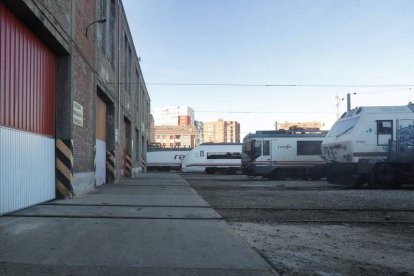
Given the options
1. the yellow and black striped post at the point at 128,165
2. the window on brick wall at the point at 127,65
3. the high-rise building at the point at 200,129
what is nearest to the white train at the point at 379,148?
the window on brick wall at the point at 127,65

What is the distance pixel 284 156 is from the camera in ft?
99.5

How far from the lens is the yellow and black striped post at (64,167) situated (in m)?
12.2

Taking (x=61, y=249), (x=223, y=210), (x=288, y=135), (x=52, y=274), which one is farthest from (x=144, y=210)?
(x=288, y=135)

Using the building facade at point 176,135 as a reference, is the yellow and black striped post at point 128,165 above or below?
below

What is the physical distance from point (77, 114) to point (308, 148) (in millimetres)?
20578

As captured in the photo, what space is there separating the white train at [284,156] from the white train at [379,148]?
34.1ft

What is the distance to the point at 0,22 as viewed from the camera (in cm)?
847

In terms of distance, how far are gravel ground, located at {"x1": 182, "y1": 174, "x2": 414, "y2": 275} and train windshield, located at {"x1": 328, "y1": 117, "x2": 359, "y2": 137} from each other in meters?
7.52

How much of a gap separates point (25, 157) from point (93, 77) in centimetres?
657

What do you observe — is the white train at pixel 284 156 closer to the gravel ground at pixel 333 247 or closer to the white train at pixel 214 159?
the white train at pixel 214 159

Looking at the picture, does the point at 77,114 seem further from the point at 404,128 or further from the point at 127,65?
the point at 127,65

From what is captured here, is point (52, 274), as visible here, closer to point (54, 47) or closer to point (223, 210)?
point (223, 210)

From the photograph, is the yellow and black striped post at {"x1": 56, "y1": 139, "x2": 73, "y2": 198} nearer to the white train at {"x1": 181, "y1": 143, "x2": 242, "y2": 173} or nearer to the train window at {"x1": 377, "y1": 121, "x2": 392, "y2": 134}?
the train window at {"x1": 377, "y1": 121, "x2": 392, "y2": 134}

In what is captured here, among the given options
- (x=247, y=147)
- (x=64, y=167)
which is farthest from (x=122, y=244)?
(x=247, y=147)
